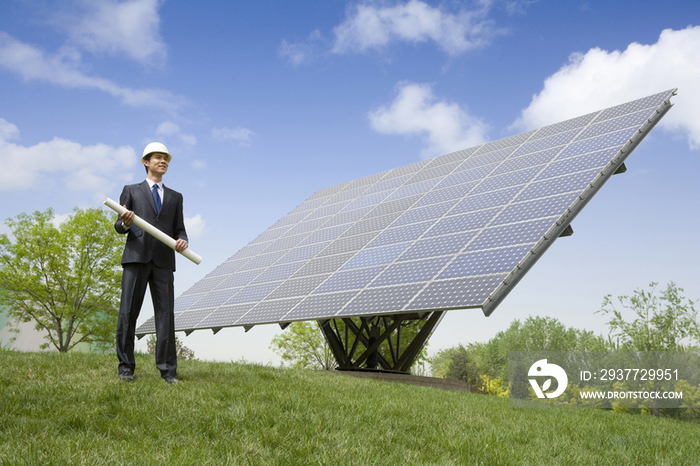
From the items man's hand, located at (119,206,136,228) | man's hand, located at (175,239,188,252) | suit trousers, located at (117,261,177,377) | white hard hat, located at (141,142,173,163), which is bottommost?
suit trousers, located at (117,261,177,377)

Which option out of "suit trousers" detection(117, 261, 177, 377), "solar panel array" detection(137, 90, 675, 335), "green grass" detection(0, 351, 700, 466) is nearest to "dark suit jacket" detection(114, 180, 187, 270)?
"suit trousers" detection(117, 261, 177, 377)

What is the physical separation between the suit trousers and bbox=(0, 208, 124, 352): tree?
26618 millimetres

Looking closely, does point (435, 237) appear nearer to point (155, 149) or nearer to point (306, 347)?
point (155, 149)

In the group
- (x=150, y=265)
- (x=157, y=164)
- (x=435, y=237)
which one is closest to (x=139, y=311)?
(x=150, y=265)

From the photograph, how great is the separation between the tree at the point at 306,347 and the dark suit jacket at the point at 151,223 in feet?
97.4

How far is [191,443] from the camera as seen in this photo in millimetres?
3916

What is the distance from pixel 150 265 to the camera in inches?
258

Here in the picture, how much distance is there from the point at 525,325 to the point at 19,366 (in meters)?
65.2

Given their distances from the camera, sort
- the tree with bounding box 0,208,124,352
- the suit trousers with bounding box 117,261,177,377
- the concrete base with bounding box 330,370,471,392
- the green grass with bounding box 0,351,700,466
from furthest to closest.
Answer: the tree with bounding box 0,208,124,352 < the concrete base with bounding box 330,370,471,392 < the suit trousers with bounding box 117,261,177,377 < the green grass with bounding box 0,351,700,466

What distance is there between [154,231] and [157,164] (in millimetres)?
979

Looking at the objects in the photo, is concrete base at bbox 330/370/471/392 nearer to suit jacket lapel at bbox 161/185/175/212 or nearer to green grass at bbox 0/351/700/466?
green grass at bbox 0/351/700/466

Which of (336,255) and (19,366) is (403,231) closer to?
(336,255)

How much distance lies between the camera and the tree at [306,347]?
118ft

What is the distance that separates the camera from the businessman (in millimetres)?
6426
